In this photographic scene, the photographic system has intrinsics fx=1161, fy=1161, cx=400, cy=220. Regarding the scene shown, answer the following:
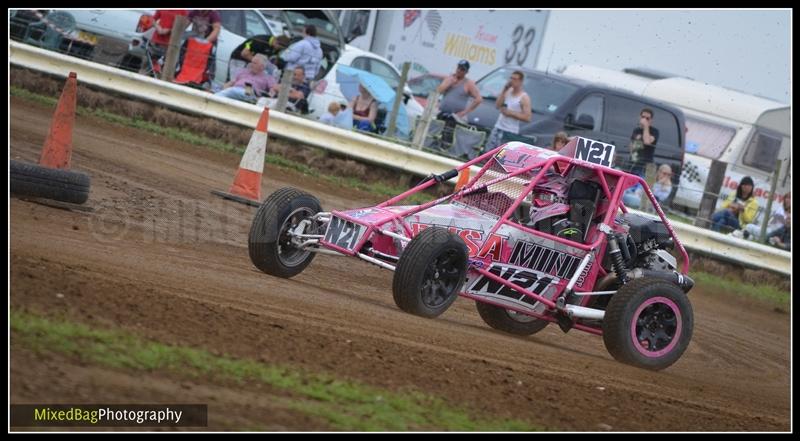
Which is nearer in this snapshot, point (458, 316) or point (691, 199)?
point (458, 316)

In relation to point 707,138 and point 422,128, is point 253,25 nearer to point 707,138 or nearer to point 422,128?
point 422,128

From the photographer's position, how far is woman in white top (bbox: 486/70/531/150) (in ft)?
45.0

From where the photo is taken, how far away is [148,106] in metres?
14.7

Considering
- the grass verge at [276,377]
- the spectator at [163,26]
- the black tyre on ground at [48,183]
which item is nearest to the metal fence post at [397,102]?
the spectator at [163,26]

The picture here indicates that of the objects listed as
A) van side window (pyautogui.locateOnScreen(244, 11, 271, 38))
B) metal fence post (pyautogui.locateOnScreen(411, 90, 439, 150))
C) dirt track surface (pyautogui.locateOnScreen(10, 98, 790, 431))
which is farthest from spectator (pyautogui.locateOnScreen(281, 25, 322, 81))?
dirt track surface (pyautogui.locateOnScreen(10, 98, 790, 431))

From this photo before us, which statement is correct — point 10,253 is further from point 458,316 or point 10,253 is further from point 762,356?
point 762,356

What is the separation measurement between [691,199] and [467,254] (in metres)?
8.58

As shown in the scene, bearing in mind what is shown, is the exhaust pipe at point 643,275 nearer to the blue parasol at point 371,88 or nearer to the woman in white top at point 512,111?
the woman in white top at point 512,111

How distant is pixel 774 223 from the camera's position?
1495 cm

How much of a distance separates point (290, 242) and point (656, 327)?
243 cm

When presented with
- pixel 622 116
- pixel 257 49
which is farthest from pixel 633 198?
pixel 257 49

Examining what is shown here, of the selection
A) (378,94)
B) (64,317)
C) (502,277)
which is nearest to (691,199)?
(378,94)

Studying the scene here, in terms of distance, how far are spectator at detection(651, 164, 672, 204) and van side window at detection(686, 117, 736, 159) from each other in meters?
5.14

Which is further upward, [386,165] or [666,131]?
[666,131]
